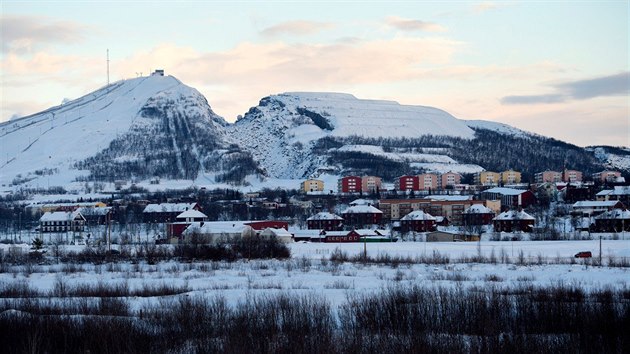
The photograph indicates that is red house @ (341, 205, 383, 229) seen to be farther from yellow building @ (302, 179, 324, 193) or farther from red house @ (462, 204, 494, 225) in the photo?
yellow building @ (302, 179, 324, 193)

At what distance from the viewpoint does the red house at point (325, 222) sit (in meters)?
83.4

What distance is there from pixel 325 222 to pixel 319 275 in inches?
1939

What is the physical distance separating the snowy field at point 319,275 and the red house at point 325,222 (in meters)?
35.9

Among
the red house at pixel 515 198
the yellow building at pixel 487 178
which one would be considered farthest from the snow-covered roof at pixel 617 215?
the yellow building at pixel 487 178

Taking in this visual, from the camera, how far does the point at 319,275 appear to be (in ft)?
113

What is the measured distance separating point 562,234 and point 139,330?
174ft

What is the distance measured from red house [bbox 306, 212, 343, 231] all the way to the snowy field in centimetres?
3589

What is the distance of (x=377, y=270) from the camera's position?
123 ft

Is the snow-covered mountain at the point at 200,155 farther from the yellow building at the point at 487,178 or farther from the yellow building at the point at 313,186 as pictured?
the yellow building at the point at 313,186

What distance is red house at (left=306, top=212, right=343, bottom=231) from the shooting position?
274 feet

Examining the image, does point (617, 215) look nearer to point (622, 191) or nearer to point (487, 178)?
point (622, 191)

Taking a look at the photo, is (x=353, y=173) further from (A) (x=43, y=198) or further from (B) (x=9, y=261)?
(B) (x=9, y=261)

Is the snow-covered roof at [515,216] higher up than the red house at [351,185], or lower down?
lower down

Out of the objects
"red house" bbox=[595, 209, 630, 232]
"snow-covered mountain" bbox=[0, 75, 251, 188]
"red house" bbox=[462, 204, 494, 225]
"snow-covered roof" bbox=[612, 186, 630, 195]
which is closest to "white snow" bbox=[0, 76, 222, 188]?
"snow-covered mountain" bbox=[0, 75, 251, 188]
